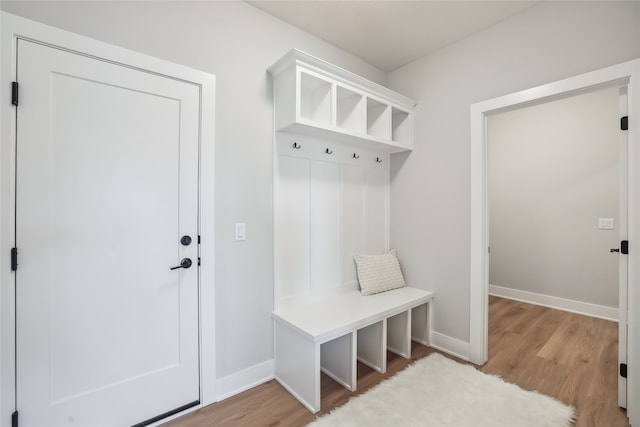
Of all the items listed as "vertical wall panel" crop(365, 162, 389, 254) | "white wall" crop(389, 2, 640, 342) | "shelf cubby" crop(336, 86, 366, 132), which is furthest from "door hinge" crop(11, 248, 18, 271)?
"white wall" crop(389, 2, 640, 342)

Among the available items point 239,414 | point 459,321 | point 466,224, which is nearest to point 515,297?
point 459,321

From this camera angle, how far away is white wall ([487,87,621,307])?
10.8 ft

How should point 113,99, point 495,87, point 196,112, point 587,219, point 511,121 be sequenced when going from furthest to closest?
point 511,121 → point 587,219 → point 495,87 → point 196,112 → point 113,99

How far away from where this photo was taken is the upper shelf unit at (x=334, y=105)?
2.02 meters

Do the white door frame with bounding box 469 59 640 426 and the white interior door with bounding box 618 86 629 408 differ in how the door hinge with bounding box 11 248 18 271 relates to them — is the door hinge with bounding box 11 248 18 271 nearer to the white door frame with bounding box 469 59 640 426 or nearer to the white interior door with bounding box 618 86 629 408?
the white door frame with bounding box 469 59 640 426

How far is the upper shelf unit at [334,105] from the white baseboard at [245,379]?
5.89 ft

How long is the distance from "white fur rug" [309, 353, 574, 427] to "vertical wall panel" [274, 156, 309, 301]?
0.91 m

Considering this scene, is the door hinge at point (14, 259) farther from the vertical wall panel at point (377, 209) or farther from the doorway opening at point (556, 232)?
the doorway opening at point (556, 232)

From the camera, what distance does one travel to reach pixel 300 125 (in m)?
2.03

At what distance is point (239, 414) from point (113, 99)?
201 centimetres

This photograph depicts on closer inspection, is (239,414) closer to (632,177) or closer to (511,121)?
(632,177)

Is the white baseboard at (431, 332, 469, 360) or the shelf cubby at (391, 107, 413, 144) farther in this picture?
the shelf cubby at (391, 107, 413, 144)

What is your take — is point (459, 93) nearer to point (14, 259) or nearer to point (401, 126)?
point (401, 126)

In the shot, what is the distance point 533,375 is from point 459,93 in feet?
7.77
